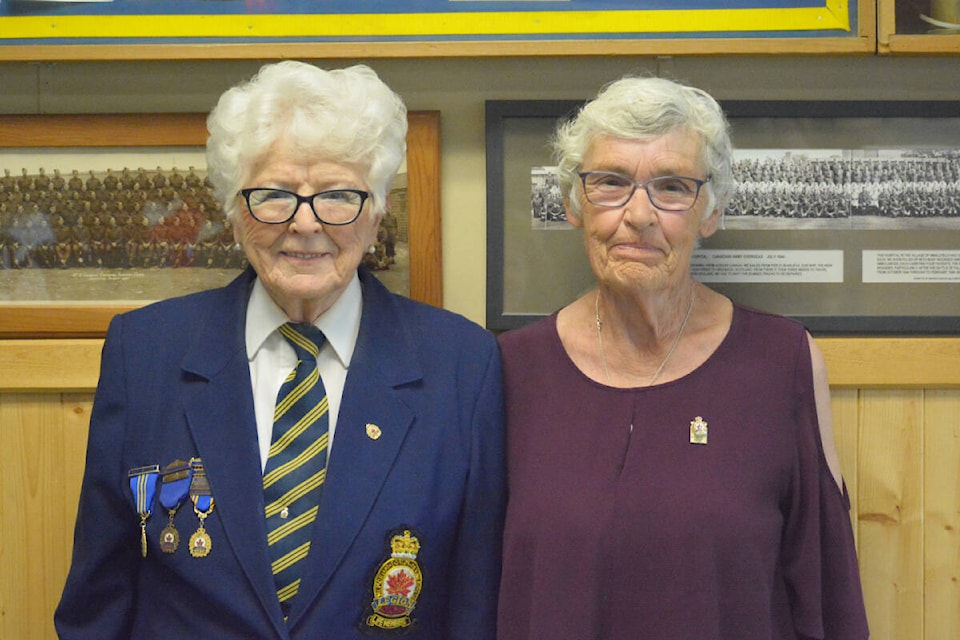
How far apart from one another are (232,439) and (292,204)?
0.37 metres

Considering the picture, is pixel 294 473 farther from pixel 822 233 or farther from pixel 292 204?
pixel 822 233

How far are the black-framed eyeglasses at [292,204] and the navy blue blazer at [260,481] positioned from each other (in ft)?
0.60

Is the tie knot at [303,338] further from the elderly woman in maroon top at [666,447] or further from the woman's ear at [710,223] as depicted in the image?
the woman's ear at [710,223]

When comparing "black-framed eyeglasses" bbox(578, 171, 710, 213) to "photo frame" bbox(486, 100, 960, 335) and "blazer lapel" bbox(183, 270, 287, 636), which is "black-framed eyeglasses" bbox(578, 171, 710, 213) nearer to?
"photo frame" bbox(486, 100, 960, 335)

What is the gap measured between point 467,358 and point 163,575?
1.94 feet

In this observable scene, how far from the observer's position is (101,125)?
2.02m

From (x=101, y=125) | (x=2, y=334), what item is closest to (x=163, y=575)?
(x=2, y=334)

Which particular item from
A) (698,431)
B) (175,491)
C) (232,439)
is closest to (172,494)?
(175,491)

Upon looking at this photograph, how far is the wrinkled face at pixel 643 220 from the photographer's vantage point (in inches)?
62.4

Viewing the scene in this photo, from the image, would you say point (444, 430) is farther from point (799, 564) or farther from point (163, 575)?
point (799, 564)

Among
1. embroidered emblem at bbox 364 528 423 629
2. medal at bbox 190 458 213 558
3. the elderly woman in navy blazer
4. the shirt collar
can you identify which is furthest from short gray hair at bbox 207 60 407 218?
embroidered emblem at bbox 364 528 423 629

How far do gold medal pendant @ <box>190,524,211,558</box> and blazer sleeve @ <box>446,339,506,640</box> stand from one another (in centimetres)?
40

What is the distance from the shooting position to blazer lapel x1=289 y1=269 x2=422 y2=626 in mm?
1448

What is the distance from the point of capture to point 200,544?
147cm
